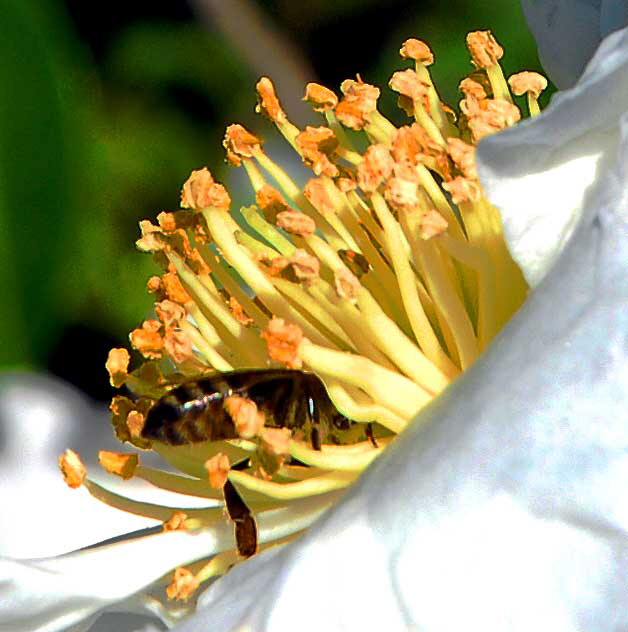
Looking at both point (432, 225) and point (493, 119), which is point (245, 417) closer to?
point (432, 225)

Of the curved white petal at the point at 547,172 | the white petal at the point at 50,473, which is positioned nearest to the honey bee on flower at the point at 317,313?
the curved white petal at the point at 547,172

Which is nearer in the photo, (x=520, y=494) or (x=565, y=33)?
(x=520, y=494)

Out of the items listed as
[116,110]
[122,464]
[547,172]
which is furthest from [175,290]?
[116,110]

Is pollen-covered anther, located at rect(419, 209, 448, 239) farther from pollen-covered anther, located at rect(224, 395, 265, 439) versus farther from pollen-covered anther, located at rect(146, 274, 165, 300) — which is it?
pollen-covered anther, located at rect(146, 274, 165, 300)

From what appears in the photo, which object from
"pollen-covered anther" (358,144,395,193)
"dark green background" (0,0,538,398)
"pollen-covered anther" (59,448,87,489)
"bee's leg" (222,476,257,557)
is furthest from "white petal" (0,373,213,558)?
"pollen-covered anther" (358,144,395,193)

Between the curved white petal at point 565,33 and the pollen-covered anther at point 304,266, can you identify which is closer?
the pollen-covered anther at point 304,266

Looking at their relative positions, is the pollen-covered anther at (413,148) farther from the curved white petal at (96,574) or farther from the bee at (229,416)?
the curved white petal at (96,574)

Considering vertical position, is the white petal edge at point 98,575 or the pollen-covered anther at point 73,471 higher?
the pollen-covered anther at point 73,471
